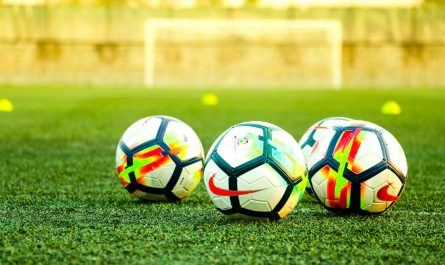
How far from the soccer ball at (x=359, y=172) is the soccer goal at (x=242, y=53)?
2937 cm

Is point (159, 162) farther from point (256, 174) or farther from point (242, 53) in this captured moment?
point (242, 53)

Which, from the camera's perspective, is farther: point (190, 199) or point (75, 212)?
point (190, 199)

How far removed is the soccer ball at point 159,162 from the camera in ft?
16.2

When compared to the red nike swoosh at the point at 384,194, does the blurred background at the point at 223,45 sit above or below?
below

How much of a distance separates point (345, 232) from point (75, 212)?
5.61 feet

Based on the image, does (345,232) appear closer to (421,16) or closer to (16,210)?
(16,210)

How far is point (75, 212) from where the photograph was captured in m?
4.59

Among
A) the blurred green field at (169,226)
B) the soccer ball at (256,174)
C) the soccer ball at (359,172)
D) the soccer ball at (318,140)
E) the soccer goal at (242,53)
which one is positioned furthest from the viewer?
the soccer goal at (242,53)

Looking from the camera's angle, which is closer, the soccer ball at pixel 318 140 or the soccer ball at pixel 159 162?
the soccer ball at pixel 318 140

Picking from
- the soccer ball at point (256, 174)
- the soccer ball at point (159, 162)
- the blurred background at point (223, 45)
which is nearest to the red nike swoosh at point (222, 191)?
the soccer ball at point (256, 174)

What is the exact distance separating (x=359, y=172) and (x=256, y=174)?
72 cm

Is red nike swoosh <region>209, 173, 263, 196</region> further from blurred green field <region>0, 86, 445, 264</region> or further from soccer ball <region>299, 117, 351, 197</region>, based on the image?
soccer ball <region>299, 117, 351, 197</region>

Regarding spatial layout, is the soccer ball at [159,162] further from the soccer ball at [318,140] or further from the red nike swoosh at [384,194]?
the red nike swoosh at [384,194]

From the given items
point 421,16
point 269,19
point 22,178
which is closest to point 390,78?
point 421,16
